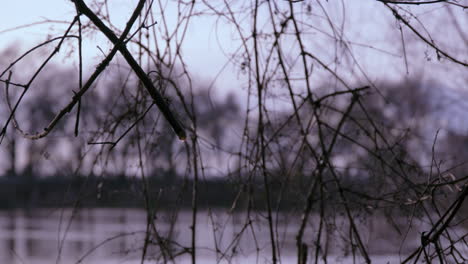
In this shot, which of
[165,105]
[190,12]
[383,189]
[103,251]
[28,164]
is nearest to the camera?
[165,105]

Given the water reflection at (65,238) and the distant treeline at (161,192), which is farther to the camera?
the water reflection at (65,238)

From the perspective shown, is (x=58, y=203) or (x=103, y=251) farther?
(x=103, y=251)

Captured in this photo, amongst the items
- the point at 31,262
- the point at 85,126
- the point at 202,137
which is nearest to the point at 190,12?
the point at 202,137

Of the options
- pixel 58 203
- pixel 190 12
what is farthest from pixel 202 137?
pixel 58 203

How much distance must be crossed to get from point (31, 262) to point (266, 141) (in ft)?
18.7

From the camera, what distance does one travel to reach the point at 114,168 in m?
2.36

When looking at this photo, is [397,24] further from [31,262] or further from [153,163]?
[31,262]

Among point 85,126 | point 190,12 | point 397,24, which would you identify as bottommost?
point 85,126

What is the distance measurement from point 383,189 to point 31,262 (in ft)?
18.8

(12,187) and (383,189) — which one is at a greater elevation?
(12,187)

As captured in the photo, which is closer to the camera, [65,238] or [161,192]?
[161,192]

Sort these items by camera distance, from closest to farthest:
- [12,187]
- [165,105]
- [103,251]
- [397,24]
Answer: [165,105]
[397,24]
[103,251]
[12,187]

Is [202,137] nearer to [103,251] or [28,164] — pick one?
[28,164]

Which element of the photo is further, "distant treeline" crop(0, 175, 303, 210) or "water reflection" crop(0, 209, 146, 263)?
"water reflection" crop(0, 209, 146, 263)
